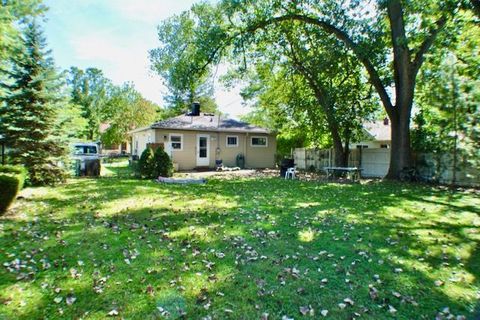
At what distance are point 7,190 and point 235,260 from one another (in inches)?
203

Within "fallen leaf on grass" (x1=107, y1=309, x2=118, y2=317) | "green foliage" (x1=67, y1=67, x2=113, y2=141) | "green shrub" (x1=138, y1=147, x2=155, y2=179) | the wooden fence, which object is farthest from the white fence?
"green foliage" (x1=67, y1=67, x2=113, y2=141)

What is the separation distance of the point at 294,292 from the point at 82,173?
1342cm

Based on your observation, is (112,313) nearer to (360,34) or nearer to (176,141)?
(360,34)

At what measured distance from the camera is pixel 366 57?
1288 centimetres

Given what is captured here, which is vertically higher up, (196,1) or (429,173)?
(196,1)

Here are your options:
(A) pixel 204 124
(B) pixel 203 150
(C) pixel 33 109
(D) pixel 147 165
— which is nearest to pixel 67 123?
(C) pixel 33 109

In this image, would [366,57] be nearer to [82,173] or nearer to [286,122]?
[286,122]

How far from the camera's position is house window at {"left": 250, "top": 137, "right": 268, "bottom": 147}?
843 inches

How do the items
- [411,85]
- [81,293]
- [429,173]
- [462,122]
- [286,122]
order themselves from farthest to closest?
1. [286,122]
2. [429,173]
3. [411,85]
4. [462,122]
5. [81,293]

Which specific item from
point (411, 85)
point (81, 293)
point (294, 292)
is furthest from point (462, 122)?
point (411, 85)

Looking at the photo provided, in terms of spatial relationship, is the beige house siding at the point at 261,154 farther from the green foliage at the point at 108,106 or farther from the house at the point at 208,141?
the green foliage at the point at 108,106

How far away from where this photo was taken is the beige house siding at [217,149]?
59.9 ft

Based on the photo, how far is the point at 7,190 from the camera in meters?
6.14

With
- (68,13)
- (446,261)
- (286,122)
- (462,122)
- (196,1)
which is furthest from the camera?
(286,122)
